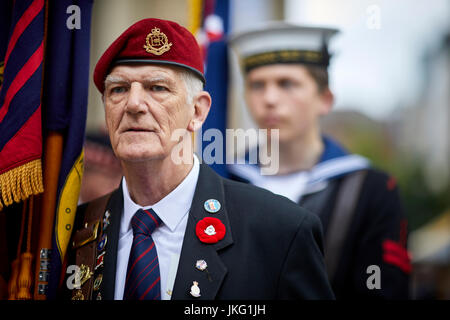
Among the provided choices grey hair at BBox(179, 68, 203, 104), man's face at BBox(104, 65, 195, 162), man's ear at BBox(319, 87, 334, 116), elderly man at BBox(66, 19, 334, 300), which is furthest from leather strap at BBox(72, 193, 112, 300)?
man's ear at BBox(319, 87, 334, 116)

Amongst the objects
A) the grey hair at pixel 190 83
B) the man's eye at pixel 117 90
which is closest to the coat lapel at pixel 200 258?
the grey hair at pixel 190 83

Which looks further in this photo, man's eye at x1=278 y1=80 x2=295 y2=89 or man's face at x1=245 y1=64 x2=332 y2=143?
man's eye at x1=278 y1=80 x2=295 y2=89

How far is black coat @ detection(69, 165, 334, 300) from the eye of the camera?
7.30 ft

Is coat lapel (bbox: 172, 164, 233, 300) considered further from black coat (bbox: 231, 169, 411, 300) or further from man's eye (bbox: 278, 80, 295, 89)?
man's eye (bbox: 278, 80, 295, 89)

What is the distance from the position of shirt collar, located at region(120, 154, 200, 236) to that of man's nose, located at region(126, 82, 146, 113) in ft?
1.26

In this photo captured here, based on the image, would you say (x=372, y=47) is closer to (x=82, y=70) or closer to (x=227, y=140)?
(x=227, y=140)

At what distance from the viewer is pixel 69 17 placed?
2.60 m

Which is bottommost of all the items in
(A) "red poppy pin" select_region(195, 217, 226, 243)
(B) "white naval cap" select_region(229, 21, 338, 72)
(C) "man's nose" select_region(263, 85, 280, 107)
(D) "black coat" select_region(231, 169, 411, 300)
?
(D) "black coat" select_region(231, 169, 411, 300)

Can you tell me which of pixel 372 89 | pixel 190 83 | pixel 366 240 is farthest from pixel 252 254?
pixel 372 89

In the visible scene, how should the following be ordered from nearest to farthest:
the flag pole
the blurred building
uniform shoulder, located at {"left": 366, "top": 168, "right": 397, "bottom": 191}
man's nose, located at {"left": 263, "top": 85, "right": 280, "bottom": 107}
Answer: the flag pole
man's nose, located at {"left": 263, "top": 85, "right": 280, "bottom": 107}
uniform shoulder, located at {"left": 366, "top": 168, "right": 397, "bottom": 191}
the blurred building

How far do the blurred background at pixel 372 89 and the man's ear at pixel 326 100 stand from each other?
0.75 feet

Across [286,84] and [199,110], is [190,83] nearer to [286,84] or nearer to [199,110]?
[199,110]

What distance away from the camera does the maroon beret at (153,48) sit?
229 cm

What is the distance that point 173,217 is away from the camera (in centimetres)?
236
